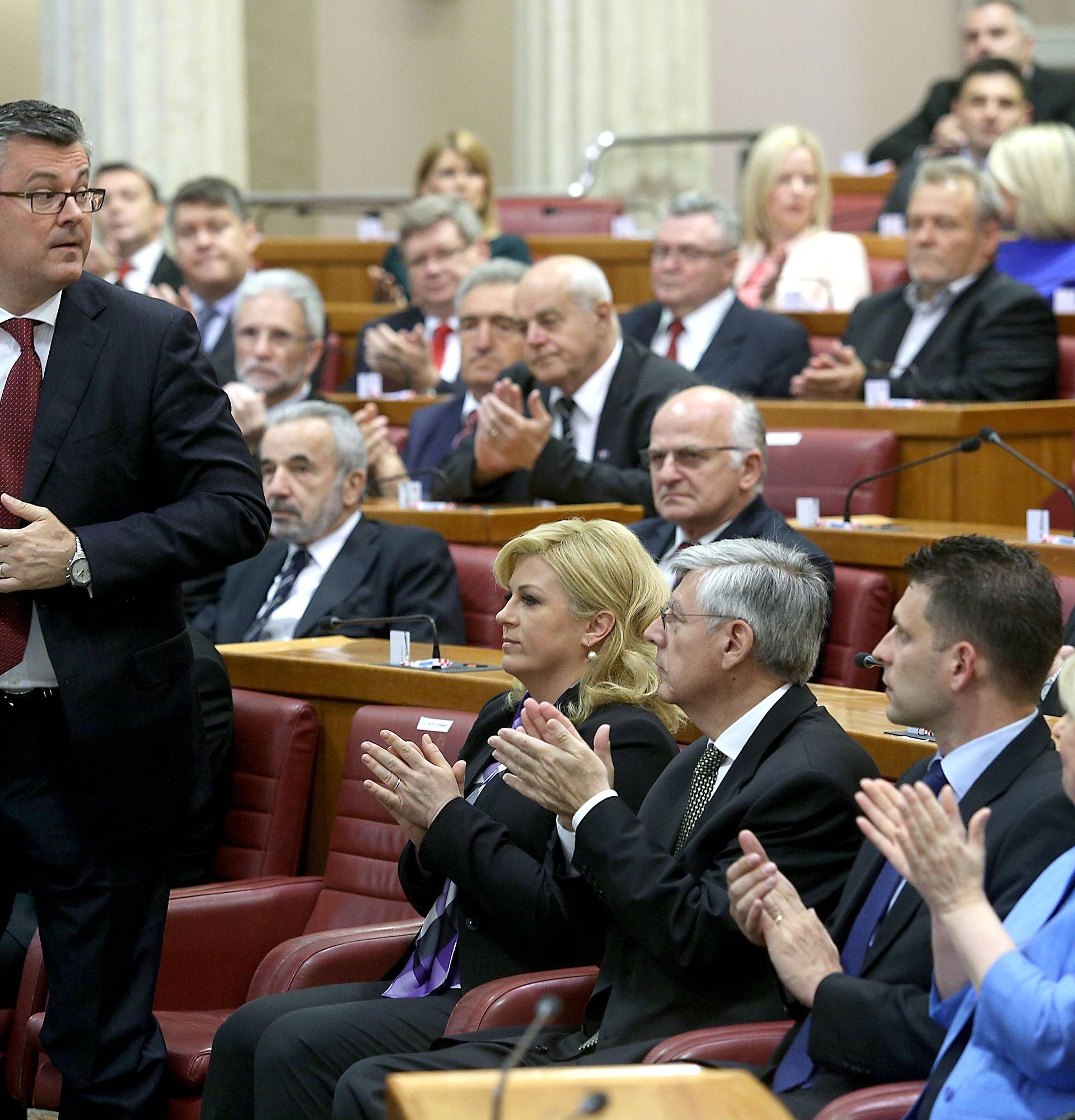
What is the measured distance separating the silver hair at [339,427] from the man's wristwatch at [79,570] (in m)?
1.86

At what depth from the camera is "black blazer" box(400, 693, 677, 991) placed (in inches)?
97.7

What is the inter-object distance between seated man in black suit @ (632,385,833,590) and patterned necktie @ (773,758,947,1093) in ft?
4.72

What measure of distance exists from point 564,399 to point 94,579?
2498 mm

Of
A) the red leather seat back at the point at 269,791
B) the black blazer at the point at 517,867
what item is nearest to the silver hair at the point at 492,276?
the red leather seat back at the point at 269,791

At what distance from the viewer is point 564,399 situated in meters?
4.65

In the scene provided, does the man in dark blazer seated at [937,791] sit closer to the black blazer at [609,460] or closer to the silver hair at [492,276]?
the black blazer at [609,460]

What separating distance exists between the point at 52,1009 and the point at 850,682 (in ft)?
5.27

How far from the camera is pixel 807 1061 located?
2113 mm

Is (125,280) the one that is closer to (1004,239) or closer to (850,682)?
(1004,239)

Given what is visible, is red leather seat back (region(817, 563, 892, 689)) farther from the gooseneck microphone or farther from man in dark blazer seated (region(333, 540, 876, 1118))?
man in dark blazer seated (region(333, 540, 876, 1118))

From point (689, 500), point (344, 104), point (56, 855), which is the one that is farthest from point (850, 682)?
point (344, 104)

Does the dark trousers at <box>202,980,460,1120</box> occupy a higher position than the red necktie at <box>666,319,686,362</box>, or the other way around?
the red necktie at <box>666,319,686,362</box>

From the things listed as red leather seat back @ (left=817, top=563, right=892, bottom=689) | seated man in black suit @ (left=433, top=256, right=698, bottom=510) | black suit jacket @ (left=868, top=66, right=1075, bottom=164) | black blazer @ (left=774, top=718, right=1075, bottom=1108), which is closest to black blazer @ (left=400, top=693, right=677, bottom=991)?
black blazer @ (left=774, top=718, right=1075, bottom=1108)

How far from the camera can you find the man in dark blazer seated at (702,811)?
89.3 inches
